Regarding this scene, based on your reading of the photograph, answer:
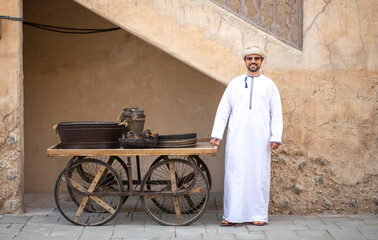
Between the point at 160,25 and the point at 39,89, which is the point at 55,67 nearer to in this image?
the point at 39,89

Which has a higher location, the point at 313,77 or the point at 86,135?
the point at 313,77

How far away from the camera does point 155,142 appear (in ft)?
21.8

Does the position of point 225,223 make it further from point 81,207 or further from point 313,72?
point 313,72

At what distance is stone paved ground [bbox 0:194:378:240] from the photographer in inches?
248

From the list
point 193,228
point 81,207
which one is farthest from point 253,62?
point 81,207

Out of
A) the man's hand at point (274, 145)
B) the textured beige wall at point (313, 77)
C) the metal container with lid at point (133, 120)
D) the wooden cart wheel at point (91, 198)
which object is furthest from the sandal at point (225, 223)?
the metal container with lid at point (133, 120)

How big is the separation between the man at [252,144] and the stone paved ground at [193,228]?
22 centimetres

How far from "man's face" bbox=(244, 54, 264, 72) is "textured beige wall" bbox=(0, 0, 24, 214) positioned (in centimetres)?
281

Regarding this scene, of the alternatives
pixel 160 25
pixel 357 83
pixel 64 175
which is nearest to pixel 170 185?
pixel 64 175

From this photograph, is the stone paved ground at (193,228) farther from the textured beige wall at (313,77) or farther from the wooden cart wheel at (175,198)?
the textured beige wall at (313,77)

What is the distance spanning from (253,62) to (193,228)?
201 centimetres

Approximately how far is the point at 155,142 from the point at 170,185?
2.47ft

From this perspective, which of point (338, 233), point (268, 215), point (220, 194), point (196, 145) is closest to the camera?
point (338, 233)

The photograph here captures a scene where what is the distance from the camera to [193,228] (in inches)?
262
